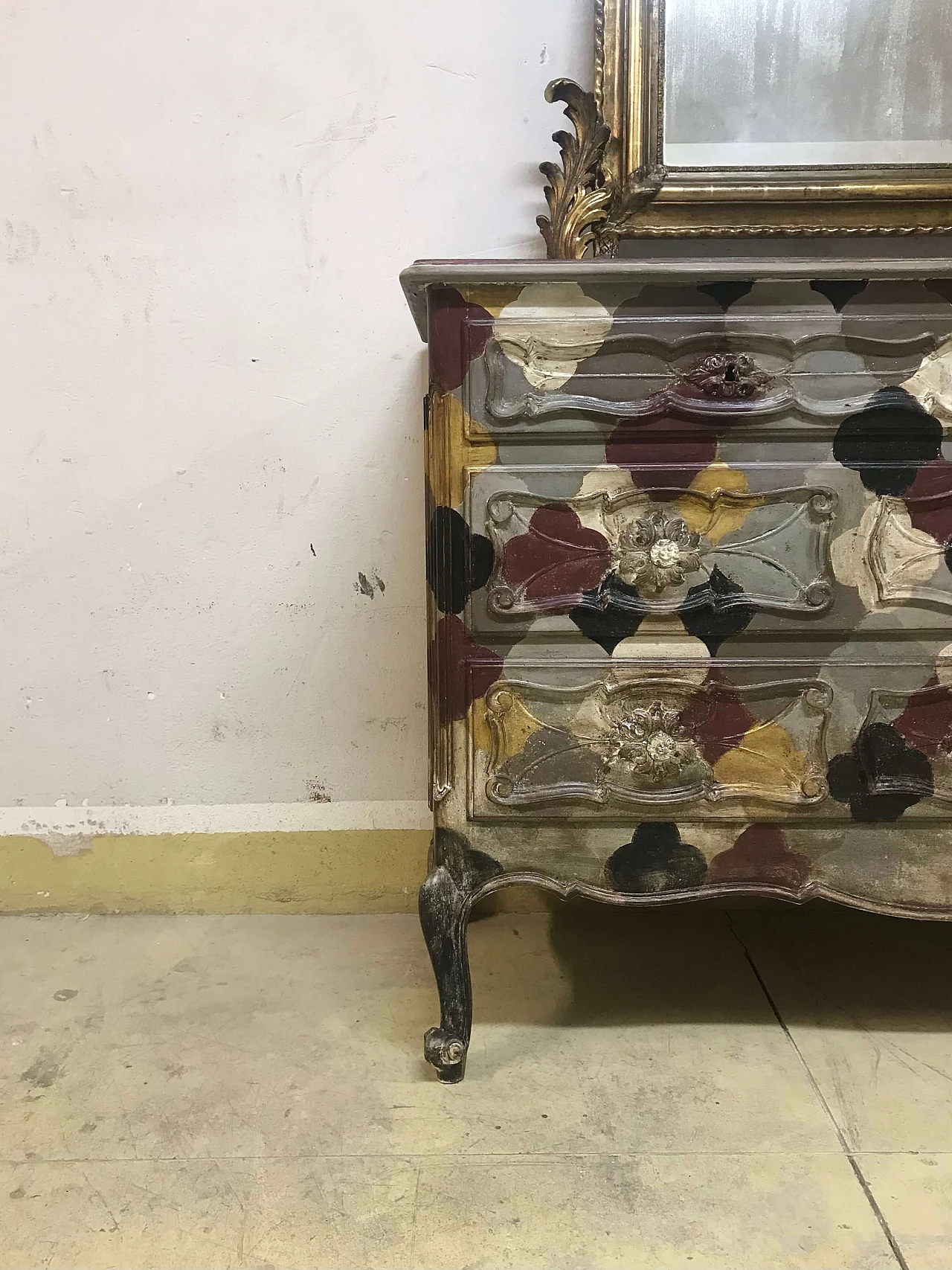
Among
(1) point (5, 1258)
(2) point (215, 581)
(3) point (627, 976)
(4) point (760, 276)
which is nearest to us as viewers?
(1) point (5, 1258)

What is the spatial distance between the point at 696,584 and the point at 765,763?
0.95ft

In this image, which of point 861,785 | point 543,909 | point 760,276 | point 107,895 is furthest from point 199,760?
point 760,276

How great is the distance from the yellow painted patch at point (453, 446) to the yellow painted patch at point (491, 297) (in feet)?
0.44

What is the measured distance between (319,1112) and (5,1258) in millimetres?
413

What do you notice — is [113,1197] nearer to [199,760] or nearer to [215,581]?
[199,760]

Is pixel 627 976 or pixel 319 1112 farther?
pixel 627 976

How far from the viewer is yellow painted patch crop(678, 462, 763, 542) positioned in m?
1.19

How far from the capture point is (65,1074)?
135 cm

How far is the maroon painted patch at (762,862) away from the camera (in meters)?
1.27

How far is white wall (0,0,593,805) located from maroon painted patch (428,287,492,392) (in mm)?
546

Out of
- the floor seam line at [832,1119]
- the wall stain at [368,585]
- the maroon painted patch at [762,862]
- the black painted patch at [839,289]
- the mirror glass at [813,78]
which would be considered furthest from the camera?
the wall stain at [368,585]

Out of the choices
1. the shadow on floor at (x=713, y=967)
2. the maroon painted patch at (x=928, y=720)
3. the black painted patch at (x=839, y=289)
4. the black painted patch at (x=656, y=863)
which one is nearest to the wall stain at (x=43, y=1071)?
the shadow on floor at (x=713, y=967)

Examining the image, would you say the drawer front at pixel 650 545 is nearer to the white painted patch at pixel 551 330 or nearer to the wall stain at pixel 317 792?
the white painted patch at pixel 551 330

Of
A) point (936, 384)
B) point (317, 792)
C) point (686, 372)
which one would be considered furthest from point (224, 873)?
point (936, 384)
